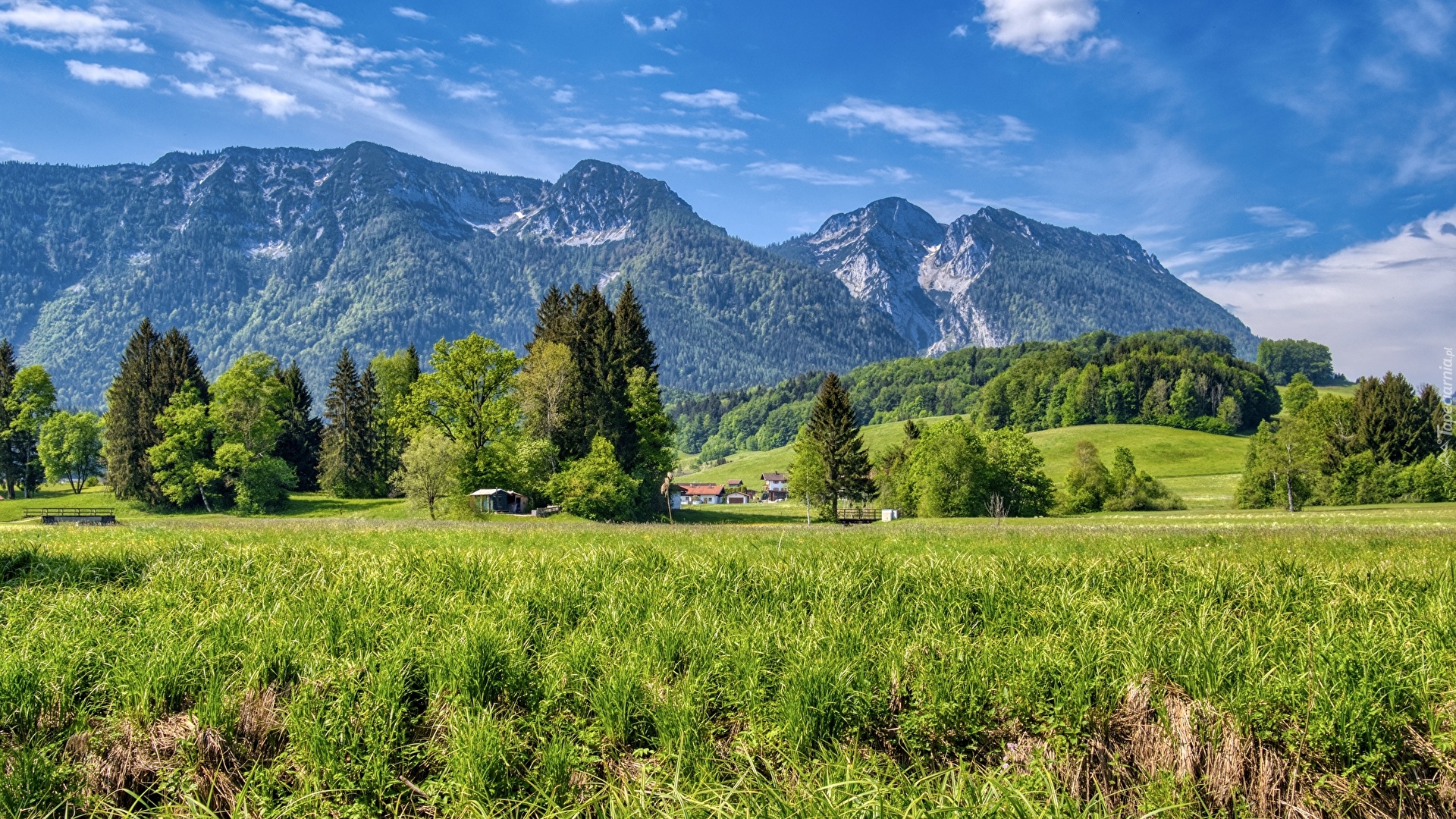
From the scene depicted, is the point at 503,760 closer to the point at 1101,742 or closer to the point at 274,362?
the point at 1101,742

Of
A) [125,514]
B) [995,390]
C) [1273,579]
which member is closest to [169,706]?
[1273,579]

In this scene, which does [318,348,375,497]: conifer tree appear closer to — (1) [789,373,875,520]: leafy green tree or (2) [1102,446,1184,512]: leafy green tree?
(1) [789,373,875,520]: leafy green tree

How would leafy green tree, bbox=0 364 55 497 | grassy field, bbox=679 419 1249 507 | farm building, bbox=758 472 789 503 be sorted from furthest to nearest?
farm building, bbox=758 472 789 503 → grassy field, bbox=679 419 1249 507 → leafy green tree, bbox=0 364 55 497

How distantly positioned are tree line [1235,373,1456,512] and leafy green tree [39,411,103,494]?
119137mm

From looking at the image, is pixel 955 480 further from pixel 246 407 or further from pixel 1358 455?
pixel 246 407

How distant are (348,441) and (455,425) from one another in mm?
28593

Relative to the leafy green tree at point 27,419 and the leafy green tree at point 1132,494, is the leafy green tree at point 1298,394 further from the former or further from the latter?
the leafy green tree at point 27,419

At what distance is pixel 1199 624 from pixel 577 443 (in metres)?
57.0

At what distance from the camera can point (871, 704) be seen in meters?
5.84

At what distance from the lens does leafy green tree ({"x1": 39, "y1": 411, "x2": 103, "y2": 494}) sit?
257 ft

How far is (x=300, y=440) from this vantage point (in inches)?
3337

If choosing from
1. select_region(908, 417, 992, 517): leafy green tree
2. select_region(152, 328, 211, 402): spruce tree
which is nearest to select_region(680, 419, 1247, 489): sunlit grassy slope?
select_region(908, 417, 992, 517): leafy green tree

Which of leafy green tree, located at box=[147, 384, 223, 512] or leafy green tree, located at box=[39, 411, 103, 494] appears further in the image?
leafy green tree, located at box=[39, 411, 103, 494]

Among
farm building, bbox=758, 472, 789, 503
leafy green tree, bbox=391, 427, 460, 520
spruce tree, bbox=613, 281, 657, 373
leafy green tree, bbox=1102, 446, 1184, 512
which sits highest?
spruce tree, bbox=613, 281, 657, 373
